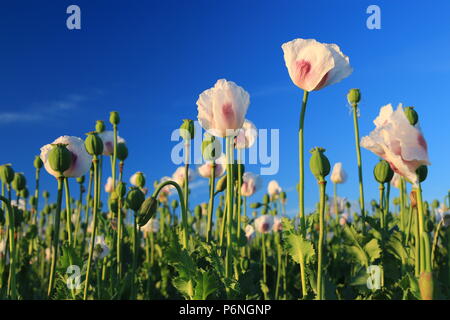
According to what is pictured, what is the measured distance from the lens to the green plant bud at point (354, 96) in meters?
1.74

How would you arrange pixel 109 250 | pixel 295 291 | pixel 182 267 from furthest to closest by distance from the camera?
pixel 295 291 → pixel 109 250 → pixel 182 267

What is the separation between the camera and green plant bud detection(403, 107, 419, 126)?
1407mm

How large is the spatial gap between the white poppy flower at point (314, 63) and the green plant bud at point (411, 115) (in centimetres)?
31

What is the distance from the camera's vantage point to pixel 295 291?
2.61 m

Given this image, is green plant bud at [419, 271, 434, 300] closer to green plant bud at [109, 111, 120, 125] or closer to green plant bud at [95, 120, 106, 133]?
green plant bud at [109, 111, 120, 125]

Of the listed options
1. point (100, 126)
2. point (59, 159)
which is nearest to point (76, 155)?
point (59, 159)

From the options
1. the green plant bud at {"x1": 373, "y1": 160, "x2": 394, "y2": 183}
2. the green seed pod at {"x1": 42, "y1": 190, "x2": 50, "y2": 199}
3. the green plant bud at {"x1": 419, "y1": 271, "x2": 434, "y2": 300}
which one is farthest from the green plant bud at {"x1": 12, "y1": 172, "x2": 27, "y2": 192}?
the green seed pod at {"x1": 42, "y1": 190, "x2": 50, "y2": 199}

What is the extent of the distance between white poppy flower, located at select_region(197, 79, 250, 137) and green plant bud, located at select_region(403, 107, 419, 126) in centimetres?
55

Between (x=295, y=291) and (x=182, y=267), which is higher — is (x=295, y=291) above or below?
below

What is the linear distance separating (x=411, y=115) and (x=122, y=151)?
1321mm

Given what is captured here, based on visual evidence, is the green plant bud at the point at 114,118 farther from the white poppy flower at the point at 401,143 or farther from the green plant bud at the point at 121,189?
the white poppy flower at the point at 401,143
